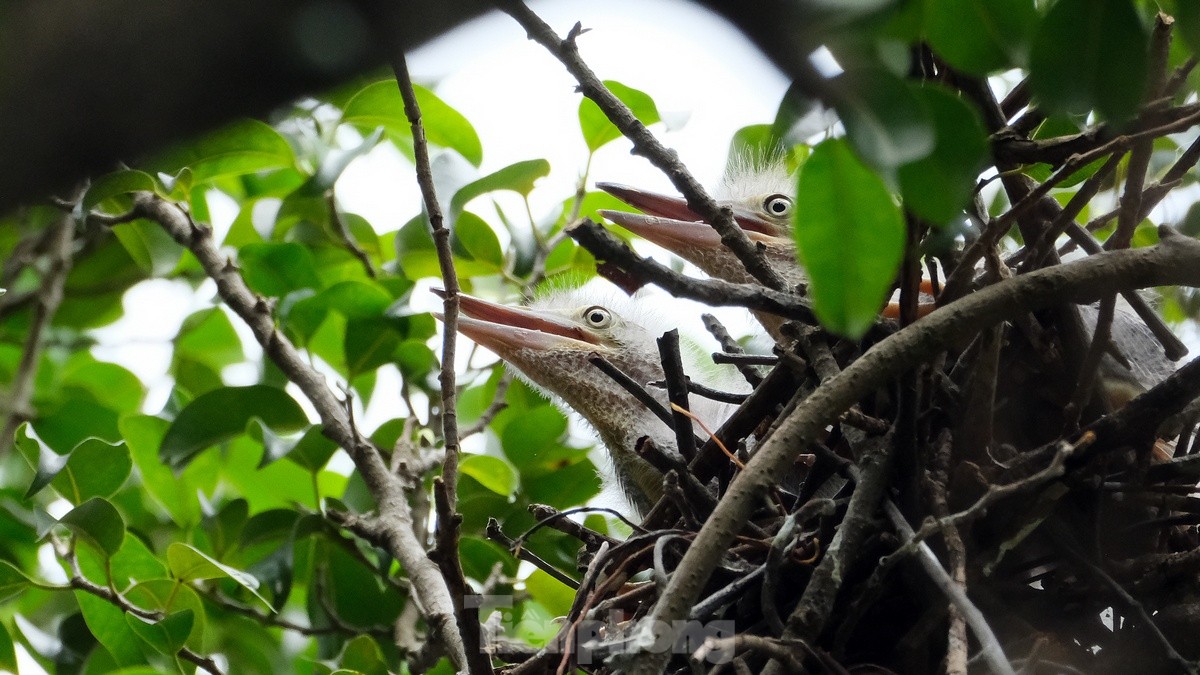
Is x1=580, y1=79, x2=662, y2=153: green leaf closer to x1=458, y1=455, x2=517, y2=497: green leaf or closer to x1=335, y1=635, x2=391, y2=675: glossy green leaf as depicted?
x1=458, y1=455, x2=517, y2=497: green leaf

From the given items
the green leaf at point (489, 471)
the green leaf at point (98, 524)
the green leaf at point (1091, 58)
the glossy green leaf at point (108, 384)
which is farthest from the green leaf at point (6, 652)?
the green leaf at point (1091, 58)

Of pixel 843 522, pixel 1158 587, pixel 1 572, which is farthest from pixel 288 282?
pixel 1158 587

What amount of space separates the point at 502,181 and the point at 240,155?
50 centimetres

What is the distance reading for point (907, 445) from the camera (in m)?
1.05

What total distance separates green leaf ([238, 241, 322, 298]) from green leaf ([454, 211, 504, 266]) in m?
0.31

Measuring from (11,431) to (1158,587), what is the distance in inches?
71.7

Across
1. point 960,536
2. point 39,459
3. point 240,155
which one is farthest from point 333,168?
point 960,536

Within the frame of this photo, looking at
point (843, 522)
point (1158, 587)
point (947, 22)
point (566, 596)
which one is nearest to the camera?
point (947, 22)

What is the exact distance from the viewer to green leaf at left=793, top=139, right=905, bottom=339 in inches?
24.5

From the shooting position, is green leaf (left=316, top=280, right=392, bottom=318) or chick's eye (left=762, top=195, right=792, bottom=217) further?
chick's eye (left=762, top=195, right=792, bottom=217)

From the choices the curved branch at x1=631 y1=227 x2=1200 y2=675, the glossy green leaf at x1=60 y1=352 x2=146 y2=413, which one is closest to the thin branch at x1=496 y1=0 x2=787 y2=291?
the curved branch at x1=631 y1=227 x2=1200 y2=675

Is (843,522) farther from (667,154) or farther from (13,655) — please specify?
(13,655)

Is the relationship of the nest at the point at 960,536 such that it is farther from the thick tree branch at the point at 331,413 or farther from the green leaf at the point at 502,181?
the green leaf at the point at 502,181

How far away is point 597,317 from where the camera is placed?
2.26 metres
